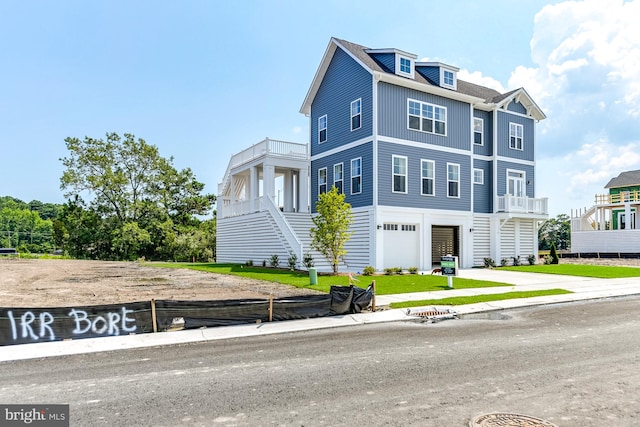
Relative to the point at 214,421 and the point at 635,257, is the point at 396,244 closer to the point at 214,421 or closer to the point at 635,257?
the point at 214,421

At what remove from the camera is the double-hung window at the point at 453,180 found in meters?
25.0

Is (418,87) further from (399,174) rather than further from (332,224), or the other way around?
(332,224)

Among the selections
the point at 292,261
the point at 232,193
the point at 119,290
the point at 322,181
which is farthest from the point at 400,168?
the point at 119,290

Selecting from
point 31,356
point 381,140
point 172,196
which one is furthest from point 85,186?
point 31,356

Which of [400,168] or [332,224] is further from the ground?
[400,168]

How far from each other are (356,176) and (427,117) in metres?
5.32

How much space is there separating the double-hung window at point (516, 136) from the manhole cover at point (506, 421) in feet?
88.3

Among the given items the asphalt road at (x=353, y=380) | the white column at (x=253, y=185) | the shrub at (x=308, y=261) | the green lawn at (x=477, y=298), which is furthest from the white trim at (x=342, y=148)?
the asphalt road at (x=353, y=380)

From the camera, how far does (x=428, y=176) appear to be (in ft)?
79.2

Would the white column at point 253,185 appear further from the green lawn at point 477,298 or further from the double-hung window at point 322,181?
the green lawn at point 477,298

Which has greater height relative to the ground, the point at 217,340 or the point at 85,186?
the point at 85,186

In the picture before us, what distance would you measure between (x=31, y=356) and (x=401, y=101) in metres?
20.2

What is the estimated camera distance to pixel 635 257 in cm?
3662

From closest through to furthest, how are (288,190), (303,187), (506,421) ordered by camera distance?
(506,421), (303,187), (288,190)
